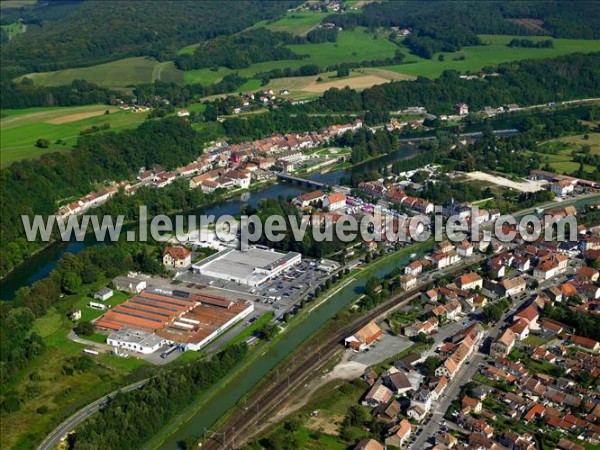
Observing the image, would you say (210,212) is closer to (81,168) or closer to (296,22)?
(81,168)

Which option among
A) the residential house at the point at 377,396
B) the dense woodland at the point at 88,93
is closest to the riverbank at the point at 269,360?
the residential house at the point at 377,396

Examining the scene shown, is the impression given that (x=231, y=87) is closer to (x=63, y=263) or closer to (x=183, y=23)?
(x=183, y=23)

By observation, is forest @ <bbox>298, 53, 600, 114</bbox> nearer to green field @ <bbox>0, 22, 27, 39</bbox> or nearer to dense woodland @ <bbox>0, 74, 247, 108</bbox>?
dense woodland @ <bbox>0, 74, 247, 108</bbox>

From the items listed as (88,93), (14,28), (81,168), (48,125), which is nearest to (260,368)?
(81,168)

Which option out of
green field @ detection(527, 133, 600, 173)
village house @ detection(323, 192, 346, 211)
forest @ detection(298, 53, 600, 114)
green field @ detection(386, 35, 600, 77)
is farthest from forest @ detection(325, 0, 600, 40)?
village house @ detection(323, 192, 346, 211)

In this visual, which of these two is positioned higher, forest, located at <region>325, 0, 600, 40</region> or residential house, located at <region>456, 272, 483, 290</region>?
forest, located at <region>325, 0, 600, 40</region>
